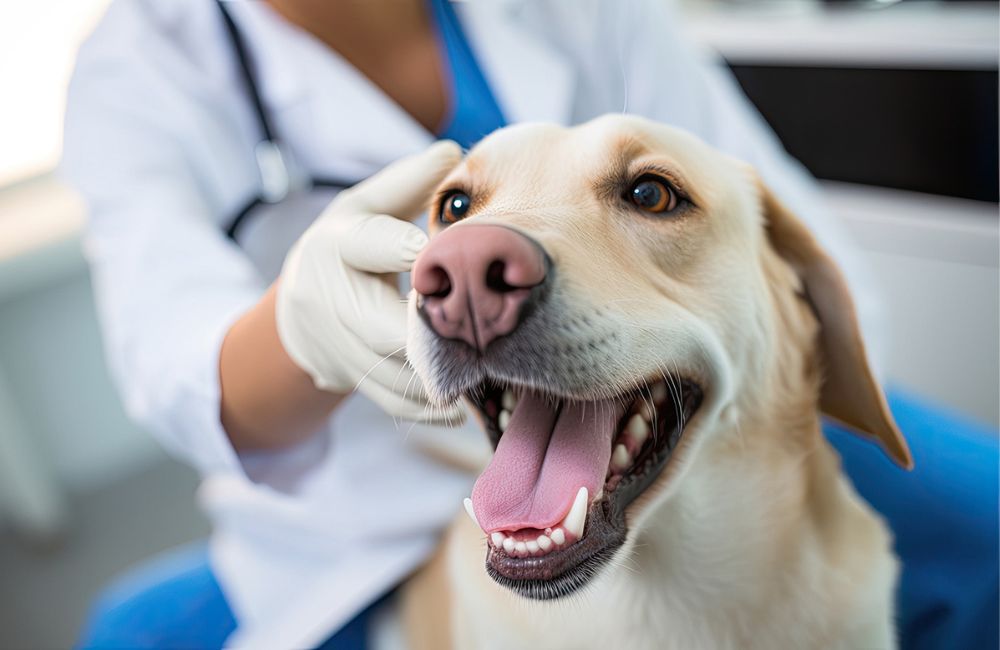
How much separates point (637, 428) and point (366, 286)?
0.59 ft

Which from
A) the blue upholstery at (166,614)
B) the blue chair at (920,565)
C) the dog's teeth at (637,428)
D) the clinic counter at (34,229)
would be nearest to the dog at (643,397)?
the dog's teeth at (637,428)

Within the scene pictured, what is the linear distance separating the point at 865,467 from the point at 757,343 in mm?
258

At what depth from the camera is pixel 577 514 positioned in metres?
0.42

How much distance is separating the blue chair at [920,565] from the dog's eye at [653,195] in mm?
304

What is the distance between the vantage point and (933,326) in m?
0.84

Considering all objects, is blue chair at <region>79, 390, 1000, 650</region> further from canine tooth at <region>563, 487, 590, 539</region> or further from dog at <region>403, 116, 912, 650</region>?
canine tooth at <region>563, 487, 590, 539</region>

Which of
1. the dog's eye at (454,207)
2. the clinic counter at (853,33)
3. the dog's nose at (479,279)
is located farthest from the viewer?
the clinic counter at (853,33)

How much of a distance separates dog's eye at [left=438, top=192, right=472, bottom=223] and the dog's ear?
0.19 m

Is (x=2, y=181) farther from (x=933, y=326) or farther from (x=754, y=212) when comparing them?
(x=933, y=326)

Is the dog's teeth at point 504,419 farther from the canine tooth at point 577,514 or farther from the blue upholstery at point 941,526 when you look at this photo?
the blue upholstery at point 941,526

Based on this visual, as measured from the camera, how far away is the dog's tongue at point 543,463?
16.8 inches

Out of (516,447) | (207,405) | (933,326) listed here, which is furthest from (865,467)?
(207,405)

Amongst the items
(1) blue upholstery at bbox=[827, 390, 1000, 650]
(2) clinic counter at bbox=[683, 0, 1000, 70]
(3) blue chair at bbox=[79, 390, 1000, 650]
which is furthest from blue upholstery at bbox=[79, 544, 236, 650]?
(2) clinic counter at bbox=[683, 0, 1000, 70]

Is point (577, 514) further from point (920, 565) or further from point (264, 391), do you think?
point (920, 565)
